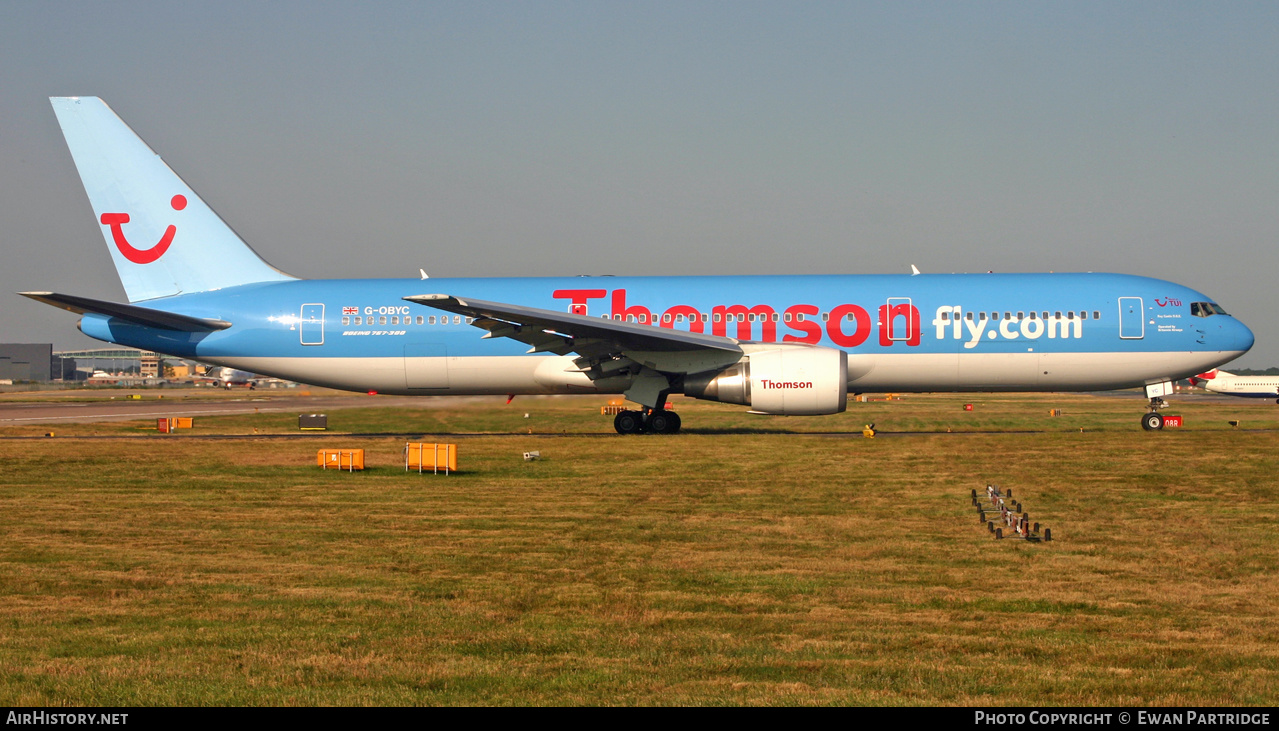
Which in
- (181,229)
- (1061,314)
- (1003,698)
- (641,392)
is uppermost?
(181,229)

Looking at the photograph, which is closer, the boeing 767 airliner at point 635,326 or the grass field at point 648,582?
the grass field at point 648,582

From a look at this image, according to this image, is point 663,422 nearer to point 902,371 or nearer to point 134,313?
point 902,371

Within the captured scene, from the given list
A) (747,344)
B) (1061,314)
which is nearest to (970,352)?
(1061,314)

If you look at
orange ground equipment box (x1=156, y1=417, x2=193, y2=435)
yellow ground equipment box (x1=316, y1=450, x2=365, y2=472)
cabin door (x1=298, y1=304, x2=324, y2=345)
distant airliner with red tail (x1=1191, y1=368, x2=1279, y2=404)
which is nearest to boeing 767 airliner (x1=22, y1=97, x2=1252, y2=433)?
cabin door (x1=298, y1=304, x2=324, y2=345)

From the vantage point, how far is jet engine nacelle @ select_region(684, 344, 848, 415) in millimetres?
25344

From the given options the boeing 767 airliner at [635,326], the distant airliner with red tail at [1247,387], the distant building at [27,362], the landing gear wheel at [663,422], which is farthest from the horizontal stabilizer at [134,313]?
the distant building at [27,362]

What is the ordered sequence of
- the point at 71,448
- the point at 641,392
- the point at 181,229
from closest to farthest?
the point at 71,448, the point at 641,392, the point at 181,229

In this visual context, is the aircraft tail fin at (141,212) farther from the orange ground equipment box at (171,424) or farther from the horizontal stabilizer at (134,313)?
the orange ground equipment box at (171,424)

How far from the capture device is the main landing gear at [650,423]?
28.0 meters

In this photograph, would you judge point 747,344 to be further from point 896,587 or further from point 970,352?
point 896,587

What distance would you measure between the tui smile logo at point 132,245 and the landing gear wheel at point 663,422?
14431 mm

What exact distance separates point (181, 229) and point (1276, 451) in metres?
27.6

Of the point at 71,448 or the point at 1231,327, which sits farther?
the point at 1231,327

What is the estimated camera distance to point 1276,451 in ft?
71.1
